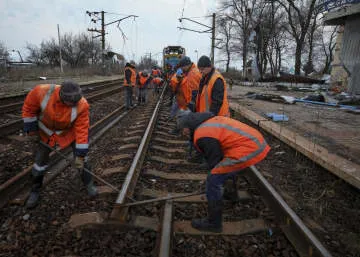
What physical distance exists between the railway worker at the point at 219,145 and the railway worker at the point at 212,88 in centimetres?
150

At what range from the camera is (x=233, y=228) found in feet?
10.1

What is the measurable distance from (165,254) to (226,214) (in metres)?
1.20

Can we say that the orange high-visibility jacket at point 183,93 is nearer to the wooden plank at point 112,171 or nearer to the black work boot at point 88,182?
the wooden plank at point 112,171

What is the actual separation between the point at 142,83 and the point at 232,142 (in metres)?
9.65

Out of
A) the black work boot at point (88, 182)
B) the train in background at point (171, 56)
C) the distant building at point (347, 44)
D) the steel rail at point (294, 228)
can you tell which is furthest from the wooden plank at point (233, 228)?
the train in background at point (171, 56)

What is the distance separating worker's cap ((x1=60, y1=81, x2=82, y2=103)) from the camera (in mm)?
3041

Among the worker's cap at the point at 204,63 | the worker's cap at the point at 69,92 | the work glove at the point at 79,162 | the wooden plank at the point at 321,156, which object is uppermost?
the worker's cap at the point at 204,63

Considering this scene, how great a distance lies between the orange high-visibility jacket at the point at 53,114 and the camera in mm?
3232

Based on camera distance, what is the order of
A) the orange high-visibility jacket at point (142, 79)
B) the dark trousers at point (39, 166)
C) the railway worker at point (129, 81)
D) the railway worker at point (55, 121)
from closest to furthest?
the railway worker at point (55, 121), the dark trousers at point (39, 166), the railway worker at point (129, 81), the orange high-visibility jacket at point (142, 79)

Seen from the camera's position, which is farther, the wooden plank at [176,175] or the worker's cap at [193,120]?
the wooden plank at [176,175]

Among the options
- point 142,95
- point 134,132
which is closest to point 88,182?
point 134,132

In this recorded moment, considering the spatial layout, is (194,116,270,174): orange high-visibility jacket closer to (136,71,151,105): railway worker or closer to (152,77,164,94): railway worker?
(136,71,151,105): railway worker

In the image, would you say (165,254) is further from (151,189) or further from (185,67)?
(185,67)

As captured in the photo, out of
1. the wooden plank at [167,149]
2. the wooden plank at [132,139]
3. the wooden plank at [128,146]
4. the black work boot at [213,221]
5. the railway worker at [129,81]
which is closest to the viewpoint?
the black work boot at [213,221]
